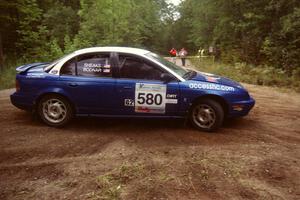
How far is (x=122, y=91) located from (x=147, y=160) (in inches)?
73.8

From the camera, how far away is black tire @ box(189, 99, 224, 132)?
7301mm

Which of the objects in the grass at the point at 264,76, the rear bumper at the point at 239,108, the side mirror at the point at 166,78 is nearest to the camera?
the side mirror at the point at 166,78

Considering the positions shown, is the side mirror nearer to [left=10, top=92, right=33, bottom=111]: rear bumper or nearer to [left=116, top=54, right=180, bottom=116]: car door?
[left=116, top=54, right=180, bottom=116]: car door

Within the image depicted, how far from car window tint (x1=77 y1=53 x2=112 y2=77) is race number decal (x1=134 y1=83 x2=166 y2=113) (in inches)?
29.6

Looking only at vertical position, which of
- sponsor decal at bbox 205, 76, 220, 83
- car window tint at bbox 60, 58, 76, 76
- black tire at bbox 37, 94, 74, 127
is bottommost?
black tire at bbox 37, 94, 74, 127

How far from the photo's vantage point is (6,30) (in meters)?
21.3

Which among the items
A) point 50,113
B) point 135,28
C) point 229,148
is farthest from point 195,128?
point 135,28

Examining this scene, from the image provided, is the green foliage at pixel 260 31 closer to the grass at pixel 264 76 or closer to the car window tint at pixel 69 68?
the grass at pixel 264 76

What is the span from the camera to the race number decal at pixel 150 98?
718cm

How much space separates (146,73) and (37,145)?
8.56 ft

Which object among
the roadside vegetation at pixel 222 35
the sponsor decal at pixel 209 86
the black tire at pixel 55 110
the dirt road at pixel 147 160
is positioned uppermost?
the roadside vegetation at pixel 222 35

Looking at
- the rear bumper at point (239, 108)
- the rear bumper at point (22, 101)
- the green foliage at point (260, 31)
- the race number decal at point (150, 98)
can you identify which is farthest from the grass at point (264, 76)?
the rear bumper at point (22, 101)

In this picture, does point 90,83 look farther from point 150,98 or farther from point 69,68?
point 150,98

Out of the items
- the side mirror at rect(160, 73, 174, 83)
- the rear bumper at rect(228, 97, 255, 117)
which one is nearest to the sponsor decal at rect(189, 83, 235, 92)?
the rear bumper at rect(228, 97, 255, 117)
